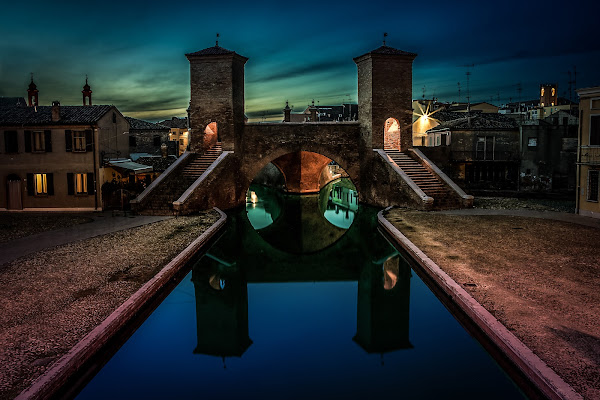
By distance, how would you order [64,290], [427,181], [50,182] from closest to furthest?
[64,290] → [50,182] → [427,181]

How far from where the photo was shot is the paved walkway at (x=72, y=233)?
11.9 meters

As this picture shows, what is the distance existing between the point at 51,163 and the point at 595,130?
2203 centimetres

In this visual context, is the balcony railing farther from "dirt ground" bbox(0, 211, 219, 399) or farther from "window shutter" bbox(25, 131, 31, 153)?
"window shutter" bbox(25, 131, 31, 153)

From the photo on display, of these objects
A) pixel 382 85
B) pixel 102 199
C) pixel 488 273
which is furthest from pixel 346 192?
pixel 488 273

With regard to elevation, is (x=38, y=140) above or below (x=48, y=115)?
below

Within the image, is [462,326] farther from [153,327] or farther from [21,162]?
[21,162]

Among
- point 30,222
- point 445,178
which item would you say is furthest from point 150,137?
point 445,178

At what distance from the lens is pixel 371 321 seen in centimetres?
941

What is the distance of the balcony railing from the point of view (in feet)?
54.3

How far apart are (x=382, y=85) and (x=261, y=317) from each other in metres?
16.8

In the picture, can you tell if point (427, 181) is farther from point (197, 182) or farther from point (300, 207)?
point (197, 182)

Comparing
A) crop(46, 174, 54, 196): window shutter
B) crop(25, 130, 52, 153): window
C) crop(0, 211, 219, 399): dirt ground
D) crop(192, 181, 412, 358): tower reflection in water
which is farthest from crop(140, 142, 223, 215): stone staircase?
crop(25, 130, 52, 153): window

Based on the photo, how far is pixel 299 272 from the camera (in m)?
13.1

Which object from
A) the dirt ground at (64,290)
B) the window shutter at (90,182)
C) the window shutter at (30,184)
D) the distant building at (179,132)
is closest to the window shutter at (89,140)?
the window shutter at (90,182)
